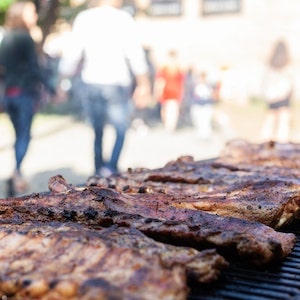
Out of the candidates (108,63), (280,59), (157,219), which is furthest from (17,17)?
(157,219)

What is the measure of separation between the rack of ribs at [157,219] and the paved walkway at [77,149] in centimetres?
→ 557

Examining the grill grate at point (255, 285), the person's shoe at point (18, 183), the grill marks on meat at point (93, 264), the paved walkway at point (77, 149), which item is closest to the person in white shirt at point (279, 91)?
the paved walkway at point (77, 149)

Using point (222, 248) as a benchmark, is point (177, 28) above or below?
above

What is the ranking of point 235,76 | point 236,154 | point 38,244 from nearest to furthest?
1. point 38,244
2. point 236,154
3. point 235,76

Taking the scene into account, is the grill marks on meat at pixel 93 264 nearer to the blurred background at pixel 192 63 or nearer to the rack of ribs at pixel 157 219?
the rack of ribs at pixel 157 219

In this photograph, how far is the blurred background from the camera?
14016 mm

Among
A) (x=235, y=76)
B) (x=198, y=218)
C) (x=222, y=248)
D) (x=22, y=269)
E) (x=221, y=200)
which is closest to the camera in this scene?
(x=22, y=269)

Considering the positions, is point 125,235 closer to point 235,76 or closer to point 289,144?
point 289,144

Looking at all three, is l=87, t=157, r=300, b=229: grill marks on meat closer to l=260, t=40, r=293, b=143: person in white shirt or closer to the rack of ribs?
the rack of ribs

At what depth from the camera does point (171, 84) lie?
16297 mm

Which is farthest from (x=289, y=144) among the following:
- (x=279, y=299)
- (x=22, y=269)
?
(x=22, y=269)

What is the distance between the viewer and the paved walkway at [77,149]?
416 inches

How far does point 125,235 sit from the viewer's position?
2646 millimetres

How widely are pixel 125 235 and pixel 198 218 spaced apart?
1.59ft
